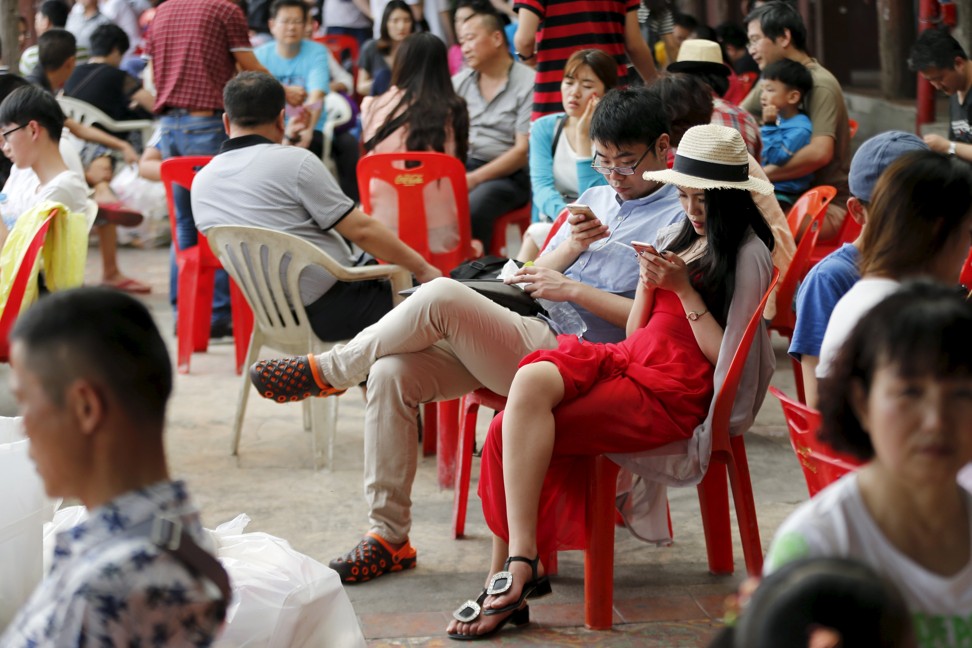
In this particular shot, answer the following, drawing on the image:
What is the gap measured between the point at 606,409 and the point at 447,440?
3.68ft

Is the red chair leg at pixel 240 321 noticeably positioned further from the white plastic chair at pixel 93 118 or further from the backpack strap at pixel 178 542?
the backpack strap at pixel 178 542

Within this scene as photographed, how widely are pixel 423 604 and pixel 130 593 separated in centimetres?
194

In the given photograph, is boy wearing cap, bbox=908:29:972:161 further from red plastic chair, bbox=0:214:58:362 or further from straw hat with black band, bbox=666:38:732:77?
red plastic chair, bbox=0:214:58:362

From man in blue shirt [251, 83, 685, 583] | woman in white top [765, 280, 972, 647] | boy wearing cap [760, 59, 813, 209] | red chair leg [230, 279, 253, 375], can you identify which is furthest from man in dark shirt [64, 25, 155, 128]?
woman in white top [765, 280, 972, 647]

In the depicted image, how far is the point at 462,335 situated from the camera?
352cm

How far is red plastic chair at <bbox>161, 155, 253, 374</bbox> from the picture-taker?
5.62m

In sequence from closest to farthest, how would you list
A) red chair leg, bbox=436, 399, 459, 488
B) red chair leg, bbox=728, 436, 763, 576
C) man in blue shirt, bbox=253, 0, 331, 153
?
red chair leg, bbox=728, 436, 763, 576
red chair leg, bbox=436, 399, 459, 488
man in blue shirt, bbox=253, 0, 331, 153

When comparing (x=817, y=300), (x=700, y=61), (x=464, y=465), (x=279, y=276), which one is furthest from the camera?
(x=700, y=61)

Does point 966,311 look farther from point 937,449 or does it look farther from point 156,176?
point 156,176

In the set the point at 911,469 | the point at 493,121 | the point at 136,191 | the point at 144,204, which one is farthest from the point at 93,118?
the point at 911,469

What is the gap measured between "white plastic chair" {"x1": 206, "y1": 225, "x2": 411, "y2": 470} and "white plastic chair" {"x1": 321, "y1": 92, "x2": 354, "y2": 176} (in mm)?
3610

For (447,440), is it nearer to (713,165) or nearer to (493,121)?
(713,165)

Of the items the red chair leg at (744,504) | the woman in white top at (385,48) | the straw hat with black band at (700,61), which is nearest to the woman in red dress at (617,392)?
the red chair leg at (744,504)

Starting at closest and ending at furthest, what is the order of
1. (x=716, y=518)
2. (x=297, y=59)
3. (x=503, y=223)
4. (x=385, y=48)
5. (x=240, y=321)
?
(x=716, y=518)
(x=240, y=321)
(x=503, y=223)
(x=297, y=59)
(x=385, y=48)
